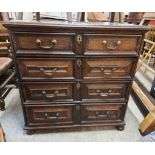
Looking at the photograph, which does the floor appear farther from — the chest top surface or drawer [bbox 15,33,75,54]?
the chest top surface

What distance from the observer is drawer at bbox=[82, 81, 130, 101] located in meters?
1.14

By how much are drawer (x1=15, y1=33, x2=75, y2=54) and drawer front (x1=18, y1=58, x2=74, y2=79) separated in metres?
0.07

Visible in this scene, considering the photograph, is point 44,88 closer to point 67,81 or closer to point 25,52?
point 67,81

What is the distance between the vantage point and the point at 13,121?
147cm

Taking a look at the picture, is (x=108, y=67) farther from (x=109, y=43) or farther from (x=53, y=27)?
(x=53, y=27)

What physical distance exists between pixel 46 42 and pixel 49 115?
1.98ft

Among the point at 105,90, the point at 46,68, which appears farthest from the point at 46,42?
Result: the point at 105,90

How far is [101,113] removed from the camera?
127 centimetres

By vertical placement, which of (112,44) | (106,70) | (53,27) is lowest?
(106,70)

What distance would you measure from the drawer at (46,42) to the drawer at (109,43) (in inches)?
4.5

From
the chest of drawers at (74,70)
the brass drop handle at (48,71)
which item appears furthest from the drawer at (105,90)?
the brass drop handle at (48,71)
